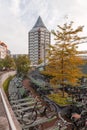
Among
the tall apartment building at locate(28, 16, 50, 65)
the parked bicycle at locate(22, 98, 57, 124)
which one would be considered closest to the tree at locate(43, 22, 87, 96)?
the parked bicycle at locate(22, 98, 57, 124)

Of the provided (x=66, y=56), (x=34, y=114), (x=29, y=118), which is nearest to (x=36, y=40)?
(x=66, y=56)

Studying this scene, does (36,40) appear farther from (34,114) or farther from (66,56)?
(34,114)

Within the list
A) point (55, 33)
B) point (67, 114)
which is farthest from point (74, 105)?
point (55, 33)

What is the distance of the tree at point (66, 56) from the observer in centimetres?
1469

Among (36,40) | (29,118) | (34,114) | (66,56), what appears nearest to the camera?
(29,118)

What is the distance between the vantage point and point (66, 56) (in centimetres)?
1493

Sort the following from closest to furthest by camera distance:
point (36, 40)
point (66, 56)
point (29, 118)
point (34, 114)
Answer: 1. point (29, 118)
2. point (34, 114)
3. point (66, 56)
4. point (36, 40)

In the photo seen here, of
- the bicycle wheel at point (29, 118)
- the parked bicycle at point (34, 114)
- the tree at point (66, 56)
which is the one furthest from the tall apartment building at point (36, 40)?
the bicycle wheel at point (29, 118)

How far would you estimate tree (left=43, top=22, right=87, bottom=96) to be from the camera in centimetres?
1469

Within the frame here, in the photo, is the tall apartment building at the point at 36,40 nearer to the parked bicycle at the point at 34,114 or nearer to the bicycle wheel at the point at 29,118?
the parked bicycle at the point at 34,114

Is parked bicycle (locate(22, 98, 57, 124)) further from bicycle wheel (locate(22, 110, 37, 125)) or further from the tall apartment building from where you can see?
the tall apartment building

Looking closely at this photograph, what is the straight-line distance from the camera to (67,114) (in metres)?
12.4

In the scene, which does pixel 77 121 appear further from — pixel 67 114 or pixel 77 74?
pixel 77 74

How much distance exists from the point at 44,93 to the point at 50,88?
90 cm
